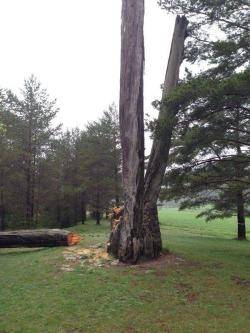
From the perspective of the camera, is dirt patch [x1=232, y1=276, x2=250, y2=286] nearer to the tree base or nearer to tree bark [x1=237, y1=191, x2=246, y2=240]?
the tree base

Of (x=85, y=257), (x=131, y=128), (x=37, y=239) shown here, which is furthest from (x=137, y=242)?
(x=37, y=239)

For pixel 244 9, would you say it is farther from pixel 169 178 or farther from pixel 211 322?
pixel 211 322

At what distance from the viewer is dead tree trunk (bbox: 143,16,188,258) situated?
1197 centimetres

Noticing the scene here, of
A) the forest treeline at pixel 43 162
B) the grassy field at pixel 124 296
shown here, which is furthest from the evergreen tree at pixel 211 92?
the forest treeline at pixel 43 162

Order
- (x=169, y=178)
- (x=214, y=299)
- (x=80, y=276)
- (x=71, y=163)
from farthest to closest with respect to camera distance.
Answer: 1. (x=71, y=163)
2. (x=169, y=178)
3. (x=80, y=276)
4. (x=214, y=299)

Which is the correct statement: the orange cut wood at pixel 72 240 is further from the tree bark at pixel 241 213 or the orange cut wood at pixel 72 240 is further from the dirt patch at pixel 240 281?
the tree bark at pixel 241 213

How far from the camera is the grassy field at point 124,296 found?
727 centimetres

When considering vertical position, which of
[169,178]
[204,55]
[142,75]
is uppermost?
[204,55]

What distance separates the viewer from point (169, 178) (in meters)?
14.6

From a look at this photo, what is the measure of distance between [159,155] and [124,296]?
550 cm

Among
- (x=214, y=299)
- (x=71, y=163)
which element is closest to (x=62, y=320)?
(x=214, y=299)

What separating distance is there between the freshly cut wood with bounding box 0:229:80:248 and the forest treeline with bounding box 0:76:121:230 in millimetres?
14373

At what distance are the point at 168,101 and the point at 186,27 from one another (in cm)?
382

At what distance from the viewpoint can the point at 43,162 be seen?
31.9 meters
